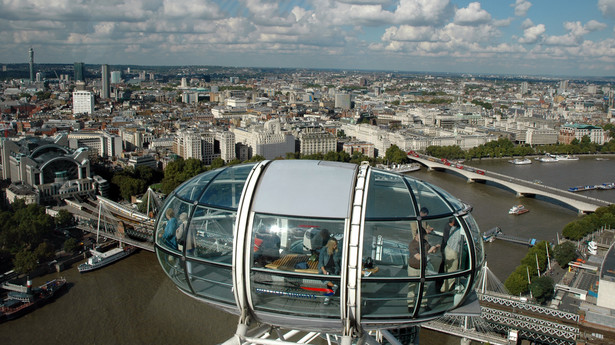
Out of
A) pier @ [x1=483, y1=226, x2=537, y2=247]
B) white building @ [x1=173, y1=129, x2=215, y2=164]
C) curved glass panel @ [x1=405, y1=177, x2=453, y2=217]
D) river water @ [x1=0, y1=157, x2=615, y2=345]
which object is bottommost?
river water @ [x1=0, y1=157, x2=615, y2=345]

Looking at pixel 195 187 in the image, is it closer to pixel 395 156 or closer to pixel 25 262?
pixel 25 262

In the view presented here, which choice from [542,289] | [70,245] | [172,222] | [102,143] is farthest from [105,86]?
[172,222]

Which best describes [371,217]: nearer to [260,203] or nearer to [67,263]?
[260,203]

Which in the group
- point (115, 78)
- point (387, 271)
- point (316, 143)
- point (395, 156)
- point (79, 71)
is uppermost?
point (79, 71)

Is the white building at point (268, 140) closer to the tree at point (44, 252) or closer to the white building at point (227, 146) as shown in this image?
the white building at point (227, 146)

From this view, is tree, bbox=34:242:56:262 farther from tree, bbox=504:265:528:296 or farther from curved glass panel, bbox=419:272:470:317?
curved glass panel, bbox=419:272:470:317

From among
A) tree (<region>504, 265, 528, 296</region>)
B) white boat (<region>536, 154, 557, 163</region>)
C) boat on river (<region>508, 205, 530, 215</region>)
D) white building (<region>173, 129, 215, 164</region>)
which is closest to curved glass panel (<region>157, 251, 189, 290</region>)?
tree (<region>504, 265, 528, 296</region>)
